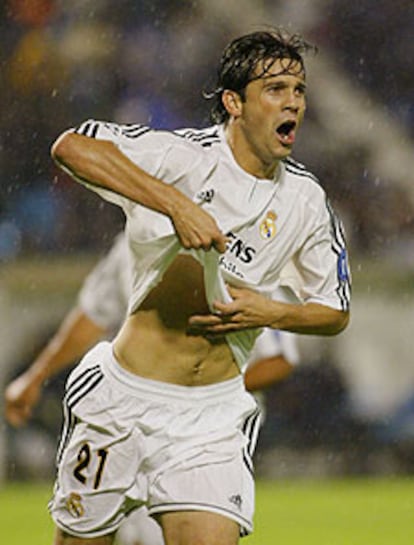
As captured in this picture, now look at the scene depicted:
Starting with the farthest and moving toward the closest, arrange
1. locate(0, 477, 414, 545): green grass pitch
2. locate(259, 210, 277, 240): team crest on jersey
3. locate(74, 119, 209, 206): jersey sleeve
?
1. locate(0, 477, 414, 545): green grass pitch
2. locate(259, 210, 277, 240): team crest on jersey
3. locate(74, 119, 209, 206): jersey sleeve

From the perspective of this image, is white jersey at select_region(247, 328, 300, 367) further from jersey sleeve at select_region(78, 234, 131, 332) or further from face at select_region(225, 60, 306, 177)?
face at select_region(225, 60, 306, 177)

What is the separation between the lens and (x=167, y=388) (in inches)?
186

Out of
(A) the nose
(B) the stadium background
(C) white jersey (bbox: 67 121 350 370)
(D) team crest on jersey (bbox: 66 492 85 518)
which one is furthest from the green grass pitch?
(A) the nose

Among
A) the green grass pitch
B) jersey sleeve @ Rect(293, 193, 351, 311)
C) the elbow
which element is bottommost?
the green grass pitch

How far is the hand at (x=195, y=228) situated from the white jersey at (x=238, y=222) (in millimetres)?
352

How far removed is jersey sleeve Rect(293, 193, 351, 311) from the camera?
4.86 m

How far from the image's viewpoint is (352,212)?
35.9 feet

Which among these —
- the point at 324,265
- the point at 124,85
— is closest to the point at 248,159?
the point at 324,265

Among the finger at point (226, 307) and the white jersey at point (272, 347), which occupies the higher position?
the finger at point (226, 307)

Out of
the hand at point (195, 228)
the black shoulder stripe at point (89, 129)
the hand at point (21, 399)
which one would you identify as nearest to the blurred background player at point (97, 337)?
the hand at point (21, 399)

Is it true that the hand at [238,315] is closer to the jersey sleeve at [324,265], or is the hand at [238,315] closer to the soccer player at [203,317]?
the soccer player at [203,317]

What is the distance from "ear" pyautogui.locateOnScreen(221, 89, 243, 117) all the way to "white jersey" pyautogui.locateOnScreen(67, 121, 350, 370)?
0.07m

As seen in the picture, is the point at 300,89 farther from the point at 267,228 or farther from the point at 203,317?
the point at 203,317

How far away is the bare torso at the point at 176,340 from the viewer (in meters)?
4.75
